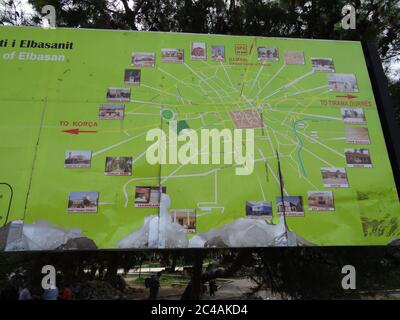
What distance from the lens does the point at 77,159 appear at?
3268 mm

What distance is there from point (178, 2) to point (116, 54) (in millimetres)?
2504

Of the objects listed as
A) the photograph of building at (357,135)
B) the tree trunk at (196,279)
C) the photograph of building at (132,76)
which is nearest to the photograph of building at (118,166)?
the photograph of building at (132,76)

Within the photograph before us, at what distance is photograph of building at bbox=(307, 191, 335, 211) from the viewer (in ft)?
10.7

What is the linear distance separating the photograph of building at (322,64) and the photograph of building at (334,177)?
4.01ft

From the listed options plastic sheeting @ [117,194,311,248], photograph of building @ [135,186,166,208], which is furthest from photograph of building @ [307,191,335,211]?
photograph of building @ [135,186,166,208]

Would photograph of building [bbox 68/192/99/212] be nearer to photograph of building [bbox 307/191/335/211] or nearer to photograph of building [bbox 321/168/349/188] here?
photograph of building [bbox 307/191/335/211]

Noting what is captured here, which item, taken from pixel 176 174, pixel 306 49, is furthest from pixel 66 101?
pixel 306 49

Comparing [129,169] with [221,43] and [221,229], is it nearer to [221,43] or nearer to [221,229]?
[221,229]

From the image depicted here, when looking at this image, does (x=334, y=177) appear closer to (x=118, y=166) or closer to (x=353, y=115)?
(x=353, y=115)

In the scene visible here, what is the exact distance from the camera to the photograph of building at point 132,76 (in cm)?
368

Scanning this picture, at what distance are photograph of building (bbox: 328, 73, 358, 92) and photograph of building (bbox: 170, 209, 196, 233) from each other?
2.10 meters

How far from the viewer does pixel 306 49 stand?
Result: 4.03 m

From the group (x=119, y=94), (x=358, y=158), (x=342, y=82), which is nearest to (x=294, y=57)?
(x=342, y=82)

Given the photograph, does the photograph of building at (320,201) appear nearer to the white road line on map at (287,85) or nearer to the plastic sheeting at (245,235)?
the plastic sheeting at (245,235)
